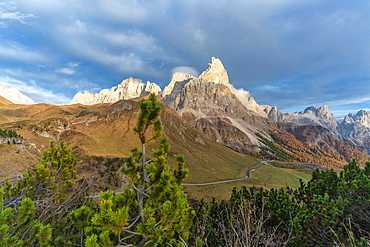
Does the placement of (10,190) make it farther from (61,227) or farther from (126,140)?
(126,140)

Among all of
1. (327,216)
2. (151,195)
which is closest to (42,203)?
(151,195)

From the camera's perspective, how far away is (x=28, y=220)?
5648mm

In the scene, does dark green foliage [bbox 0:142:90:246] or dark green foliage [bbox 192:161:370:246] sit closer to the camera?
dark green foliage [bbox 0:142:90:246]

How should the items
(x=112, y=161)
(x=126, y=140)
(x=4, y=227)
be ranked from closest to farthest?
(x=4, y=227) < (x=112, y=161) < (x=126, y=140)

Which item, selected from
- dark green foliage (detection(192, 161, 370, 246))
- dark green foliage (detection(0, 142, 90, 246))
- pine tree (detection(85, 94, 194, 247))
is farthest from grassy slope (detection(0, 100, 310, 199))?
pine tree (detection(85, 94, 194, 247))

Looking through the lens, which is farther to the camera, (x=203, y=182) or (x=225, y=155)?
(x=225, y=155)

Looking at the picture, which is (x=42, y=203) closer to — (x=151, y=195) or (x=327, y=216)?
(x=151, y=195)

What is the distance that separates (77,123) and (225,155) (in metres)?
140

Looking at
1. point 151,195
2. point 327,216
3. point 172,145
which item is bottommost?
point 172,145

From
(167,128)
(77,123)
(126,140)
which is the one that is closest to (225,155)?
(167,128)

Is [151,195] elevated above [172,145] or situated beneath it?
elevated above

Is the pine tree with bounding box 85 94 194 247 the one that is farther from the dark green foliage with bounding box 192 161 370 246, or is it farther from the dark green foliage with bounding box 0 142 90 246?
the dark green foliage with bounding box 0 142 90 246

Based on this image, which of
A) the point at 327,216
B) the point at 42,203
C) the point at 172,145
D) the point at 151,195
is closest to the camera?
the point at 151,195

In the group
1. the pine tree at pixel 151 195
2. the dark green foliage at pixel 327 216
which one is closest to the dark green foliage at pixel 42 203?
the pine tree at pixel 151 195
